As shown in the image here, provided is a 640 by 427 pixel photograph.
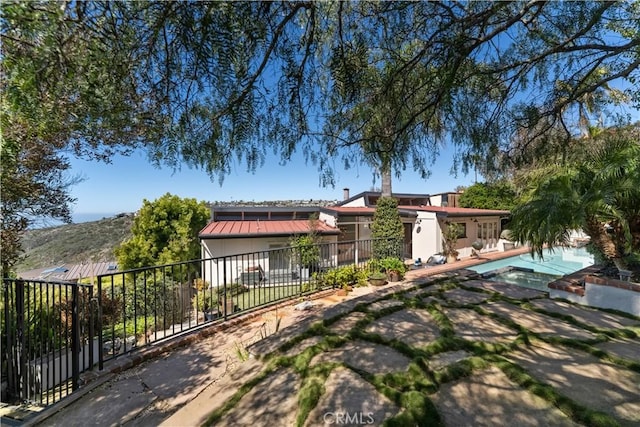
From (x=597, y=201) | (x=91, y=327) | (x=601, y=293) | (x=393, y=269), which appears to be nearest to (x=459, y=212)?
(x=393, y=269)

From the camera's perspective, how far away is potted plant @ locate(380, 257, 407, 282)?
7.03m

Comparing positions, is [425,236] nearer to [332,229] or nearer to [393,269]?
[332,229]

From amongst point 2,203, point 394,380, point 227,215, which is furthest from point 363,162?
point 227,215

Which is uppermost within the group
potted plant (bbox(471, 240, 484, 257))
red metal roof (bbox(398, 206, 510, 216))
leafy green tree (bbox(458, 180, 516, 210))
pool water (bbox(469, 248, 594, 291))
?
leafy green tree (bbox(458, 180, 516, 210))

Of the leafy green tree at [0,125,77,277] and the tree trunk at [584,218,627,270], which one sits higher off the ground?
the leafy green tree at [0,125,77,277]

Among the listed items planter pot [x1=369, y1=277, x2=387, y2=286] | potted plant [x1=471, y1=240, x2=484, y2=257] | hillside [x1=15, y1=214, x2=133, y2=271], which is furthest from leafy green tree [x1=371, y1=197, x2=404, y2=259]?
hillside [x1=15, y1=214, x2=133, y2=271]

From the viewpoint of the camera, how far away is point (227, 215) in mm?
14211

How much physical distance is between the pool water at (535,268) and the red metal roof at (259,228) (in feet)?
21.3

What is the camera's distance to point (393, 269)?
23.3 feet

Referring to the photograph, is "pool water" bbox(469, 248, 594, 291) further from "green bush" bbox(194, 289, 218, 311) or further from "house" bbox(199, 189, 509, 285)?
"green bush" bbox(194, 289, 218, 311)

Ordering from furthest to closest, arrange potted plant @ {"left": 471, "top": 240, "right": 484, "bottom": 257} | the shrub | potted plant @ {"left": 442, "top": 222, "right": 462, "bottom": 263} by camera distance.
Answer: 1. potted plant @ {"left": 471, "top": 240, "right": 484, "bottom": 257}
2. potted plant @ {"left": 442, "top": 222, "right": 462, "bottom": 263}
3. the shrub

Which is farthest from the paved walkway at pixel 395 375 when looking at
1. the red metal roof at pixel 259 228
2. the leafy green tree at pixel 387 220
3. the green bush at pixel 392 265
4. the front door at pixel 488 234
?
the front door at pixel 488 234

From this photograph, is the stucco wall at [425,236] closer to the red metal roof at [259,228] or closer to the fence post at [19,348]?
the red metal roof at [259,228]
